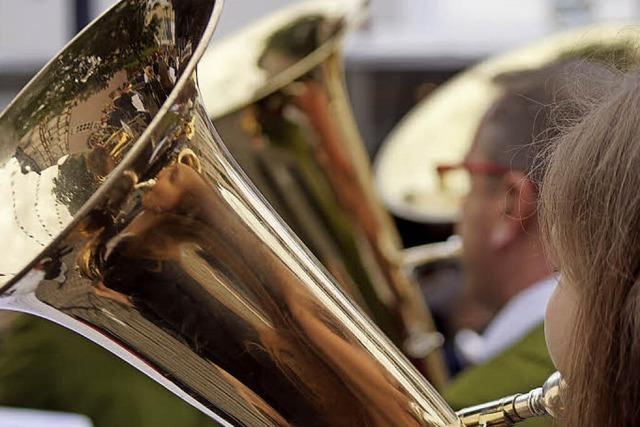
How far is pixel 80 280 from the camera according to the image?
822 mm

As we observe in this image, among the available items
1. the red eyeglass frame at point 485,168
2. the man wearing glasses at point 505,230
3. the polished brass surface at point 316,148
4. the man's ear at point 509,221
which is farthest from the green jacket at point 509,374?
the polished brass surface at point 316,148

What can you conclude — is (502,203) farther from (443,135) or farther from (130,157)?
(130,157)

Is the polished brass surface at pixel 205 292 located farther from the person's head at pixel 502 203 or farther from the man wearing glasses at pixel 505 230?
the person's head at pixel 502 203

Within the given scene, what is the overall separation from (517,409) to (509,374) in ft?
2.03

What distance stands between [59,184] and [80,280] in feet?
0.66

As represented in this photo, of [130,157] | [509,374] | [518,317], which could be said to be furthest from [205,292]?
[518,317]

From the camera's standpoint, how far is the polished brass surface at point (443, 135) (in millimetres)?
2287

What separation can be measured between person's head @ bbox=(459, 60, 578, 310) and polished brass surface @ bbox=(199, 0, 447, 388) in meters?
0.20

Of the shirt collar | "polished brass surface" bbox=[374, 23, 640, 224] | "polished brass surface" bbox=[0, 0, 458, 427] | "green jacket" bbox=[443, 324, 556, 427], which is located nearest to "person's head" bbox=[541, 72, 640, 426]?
"polished brass surface" bbox=[0, 0, 458, 427]

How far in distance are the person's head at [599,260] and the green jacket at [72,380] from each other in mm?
1051

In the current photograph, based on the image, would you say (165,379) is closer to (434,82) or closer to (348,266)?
(348,266)

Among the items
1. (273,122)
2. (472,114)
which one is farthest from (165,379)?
(472,114)

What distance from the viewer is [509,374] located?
1.51 meters

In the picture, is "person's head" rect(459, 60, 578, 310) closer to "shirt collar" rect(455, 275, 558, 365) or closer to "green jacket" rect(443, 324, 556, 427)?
"shirt collar" rect(455, 275, 558, 365)
